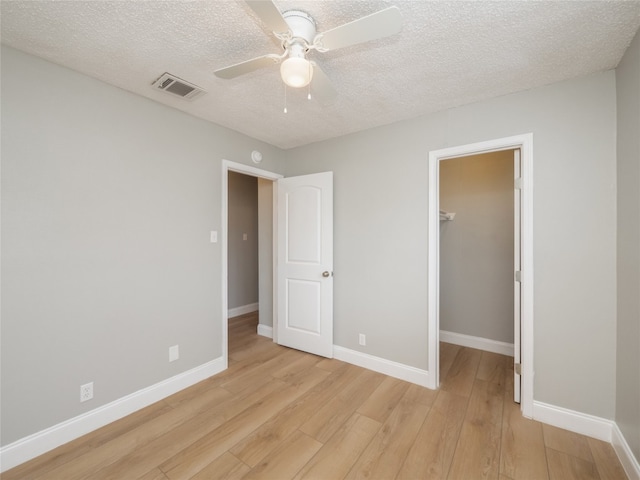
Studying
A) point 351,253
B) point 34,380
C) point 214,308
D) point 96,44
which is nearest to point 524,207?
point 351,253

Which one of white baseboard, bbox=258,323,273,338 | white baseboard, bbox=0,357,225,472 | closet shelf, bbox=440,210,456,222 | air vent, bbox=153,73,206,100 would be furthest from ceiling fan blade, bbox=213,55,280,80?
white baseboard, bbox=258,323,273,338

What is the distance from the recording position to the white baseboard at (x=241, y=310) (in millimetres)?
4625

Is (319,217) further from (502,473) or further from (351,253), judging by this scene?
(502,473)

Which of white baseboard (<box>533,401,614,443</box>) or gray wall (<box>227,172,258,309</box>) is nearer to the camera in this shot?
white baseboard (<box>533,401,614,443</box>)

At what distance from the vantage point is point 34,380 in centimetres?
167

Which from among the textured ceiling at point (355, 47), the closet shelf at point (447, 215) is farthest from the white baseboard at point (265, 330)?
the textured ceiling at point (355, 47)

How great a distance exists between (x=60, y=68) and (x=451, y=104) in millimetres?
2837

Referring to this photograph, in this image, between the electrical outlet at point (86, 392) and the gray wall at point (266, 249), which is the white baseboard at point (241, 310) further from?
the electrical outlet at point (86, 392)

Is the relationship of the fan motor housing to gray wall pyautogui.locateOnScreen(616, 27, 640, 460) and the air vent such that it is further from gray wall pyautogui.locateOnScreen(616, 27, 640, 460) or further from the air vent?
gray wall pyautogui.locateOnScreen(616, 27, 640, 460)

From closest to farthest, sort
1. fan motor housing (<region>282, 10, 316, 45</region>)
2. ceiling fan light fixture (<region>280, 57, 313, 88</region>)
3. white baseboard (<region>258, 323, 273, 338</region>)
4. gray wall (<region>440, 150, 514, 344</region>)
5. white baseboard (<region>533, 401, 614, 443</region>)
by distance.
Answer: ceiling fan light fixture (<region>280, 57, 313, 88</region>)
fan motor housing (<region>282, 10, 316, 45</region>)
white baseboard (<region>533, 401, 614, 443</region>)
gray wall (<region>440, 150, 514, 344</region>)
white baseboard (<region>258, 323, 273, 338</region>)

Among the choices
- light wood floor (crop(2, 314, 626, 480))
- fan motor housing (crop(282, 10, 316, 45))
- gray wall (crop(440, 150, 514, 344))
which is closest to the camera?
fan motor housing (crop(282, 10, 316, 45))

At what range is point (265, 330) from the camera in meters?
3.70

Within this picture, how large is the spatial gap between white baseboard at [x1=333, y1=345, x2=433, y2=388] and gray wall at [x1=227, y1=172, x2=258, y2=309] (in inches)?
95.4

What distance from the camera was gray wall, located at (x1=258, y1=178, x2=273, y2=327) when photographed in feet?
12.1
